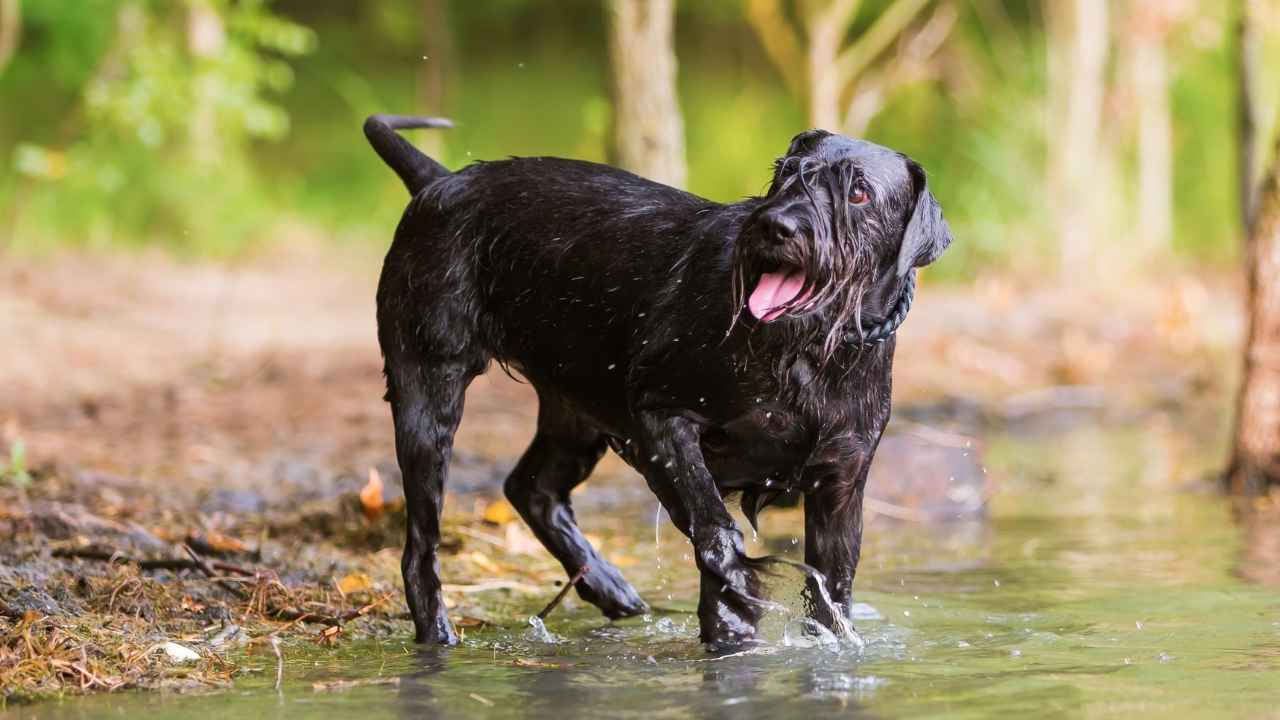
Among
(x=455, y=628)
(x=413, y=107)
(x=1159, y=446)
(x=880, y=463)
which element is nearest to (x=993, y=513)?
(x=880, y=463)

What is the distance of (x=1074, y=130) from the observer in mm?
20578

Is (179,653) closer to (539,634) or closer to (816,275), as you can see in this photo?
(539,634)

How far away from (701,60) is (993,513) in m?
23.7

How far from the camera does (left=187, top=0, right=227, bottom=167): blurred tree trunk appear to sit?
19.5 meters

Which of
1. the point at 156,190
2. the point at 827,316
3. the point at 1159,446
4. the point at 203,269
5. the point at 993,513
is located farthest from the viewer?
the point at 156,190

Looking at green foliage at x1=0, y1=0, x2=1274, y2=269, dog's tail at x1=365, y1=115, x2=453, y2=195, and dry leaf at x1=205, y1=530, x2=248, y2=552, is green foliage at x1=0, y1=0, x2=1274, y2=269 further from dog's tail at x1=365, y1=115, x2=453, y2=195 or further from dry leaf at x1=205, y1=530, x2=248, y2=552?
dry leaf at x1=205, y1=530, x2=248, y2=552

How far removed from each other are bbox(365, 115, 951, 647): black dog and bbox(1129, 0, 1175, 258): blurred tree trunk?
1655 centimetres

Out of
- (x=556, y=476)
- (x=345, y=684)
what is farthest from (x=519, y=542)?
(x=345, y=684)

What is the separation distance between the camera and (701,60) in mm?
31984

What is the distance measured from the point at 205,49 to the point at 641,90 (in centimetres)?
922

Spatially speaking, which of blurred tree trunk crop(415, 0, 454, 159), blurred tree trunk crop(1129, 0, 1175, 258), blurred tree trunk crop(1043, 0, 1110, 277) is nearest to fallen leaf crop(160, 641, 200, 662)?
blurred tree trunk crop(1043, 0, 1110, 277)

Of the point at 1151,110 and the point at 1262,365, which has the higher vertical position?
the point at 1151,110

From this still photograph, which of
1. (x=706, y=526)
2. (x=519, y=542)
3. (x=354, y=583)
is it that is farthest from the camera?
(x=519, y=542)

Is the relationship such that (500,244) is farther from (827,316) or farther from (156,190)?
(156,190)
